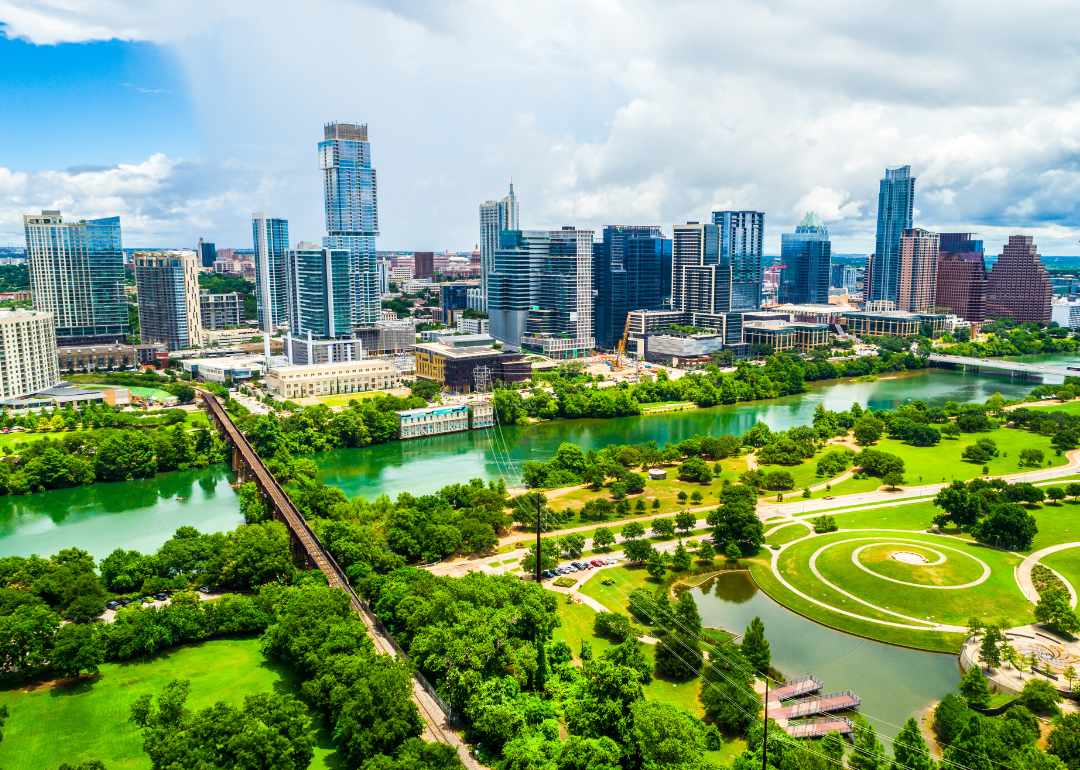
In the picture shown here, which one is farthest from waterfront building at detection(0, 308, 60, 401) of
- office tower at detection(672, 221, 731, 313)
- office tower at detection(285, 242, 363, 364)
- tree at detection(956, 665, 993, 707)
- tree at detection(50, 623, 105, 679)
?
office tower at detection(672, 221, 731, 313)

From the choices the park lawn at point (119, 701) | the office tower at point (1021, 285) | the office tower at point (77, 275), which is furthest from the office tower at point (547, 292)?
the office tower at point (1021, 285)

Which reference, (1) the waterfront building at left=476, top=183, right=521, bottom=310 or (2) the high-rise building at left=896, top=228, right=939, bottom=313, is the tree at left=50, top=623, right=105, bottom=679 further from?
(2) the high-rise building at left=896, top=228, right=939, bottom=313

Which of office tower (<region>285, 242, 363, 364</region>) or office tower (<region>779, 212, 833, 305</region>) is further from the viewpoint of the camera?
office tower (<region>779, 212, 833, 305</region>)

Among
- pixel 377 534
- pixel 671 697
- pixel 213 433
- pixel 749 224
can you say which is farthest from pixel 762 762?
pixel 749 224

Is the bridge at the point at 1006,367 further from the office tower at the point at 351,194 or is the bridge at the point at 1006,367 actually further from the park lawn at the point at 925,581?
the office tower at the point at 351,194

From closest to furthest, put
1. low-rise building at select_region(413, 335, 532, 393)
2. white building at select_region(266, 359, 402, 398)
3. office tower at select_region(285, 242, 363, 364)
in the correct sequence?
white building at select_region(266, 359, 402, 398)
low-rise building at select_region(413, 335, 532, 393)
office tower at select_region(285, 242, 363, 364)

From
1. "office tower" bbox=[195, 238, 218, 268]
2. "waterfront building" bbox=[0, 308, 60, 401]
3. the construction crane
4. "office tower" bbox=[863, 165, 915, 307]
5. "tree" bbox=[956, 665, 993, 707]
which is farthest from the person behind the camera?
"office tower" bbox=[195, 238, 218, 268]

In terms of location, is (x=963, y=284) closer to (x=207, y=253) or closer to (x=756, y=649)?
(x=756, y=649)
